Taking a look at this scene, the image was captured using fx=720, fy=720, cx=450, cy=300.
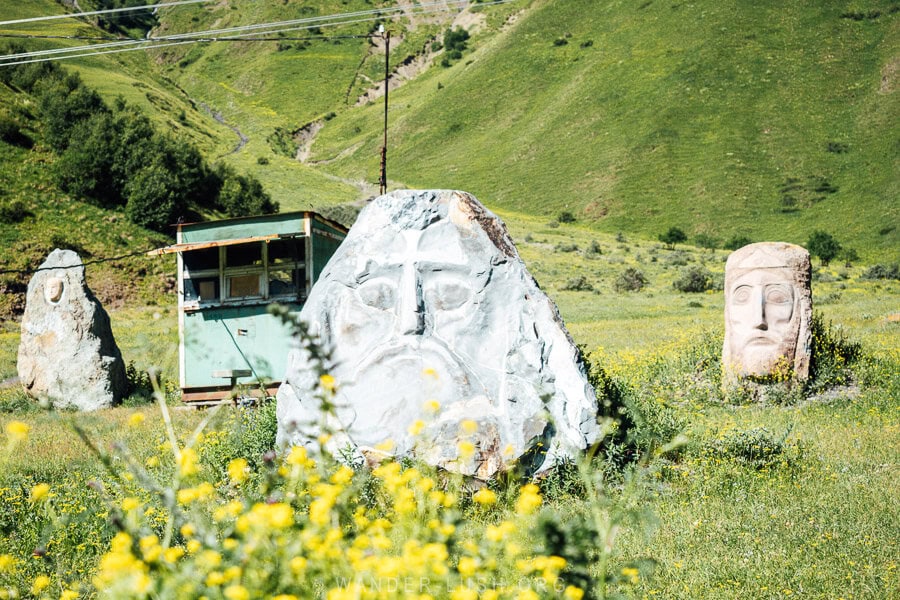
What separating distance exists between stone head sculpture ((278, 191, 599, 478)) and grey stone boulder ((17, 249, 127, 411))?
791 cm

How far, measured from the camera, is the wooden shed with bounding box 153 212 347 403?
13.4 m

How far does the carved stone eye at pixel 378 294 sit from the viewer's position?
7098mm

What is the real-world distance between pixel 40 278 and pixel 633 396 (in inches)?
447

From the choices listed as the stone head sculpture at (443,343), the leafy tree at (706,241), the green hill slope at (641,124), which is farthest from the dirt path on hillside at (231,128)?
the stone head sculpture at (443,343)

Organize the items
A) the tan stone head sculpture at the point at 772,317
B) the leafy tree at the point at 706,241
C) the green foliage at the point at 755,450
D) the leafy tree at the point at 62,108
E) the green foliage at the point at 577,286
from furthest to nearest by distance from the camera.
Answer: the leafy tree at the point at 706,241, the leafy tree at the point at 62,108, the green foliage at the point at 577,286, the tan stone head sculpture at the point at 772,317, the green foliage at the point at 755,450

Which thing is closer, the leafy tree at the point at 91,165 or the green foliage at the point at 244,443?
the green foliage at the point at 244,443

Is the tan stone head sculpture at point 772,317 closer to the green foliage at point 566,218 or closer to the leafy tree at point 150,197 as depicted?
the leafy tree at point 150,197

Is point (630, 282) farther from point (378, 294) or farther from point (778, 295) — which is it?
point (378, 294)

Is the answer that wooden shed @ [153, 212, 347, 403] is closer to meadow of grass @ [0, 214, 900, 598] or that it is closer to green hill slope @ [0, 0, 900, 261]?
meadow of grass @ [0, 214, 900, 598]

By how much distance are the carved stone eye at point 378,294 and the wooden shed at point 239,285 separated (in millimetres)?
6346

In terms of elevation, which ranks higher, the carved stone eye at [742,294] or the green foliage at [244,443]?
the carved stone eye at [742,294]

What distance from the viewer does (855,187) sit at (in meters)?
57.1

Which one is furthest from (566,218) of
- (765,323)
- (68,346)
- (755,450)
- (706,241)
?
(755,450)

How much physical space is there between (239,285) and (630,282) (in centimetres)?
2201
